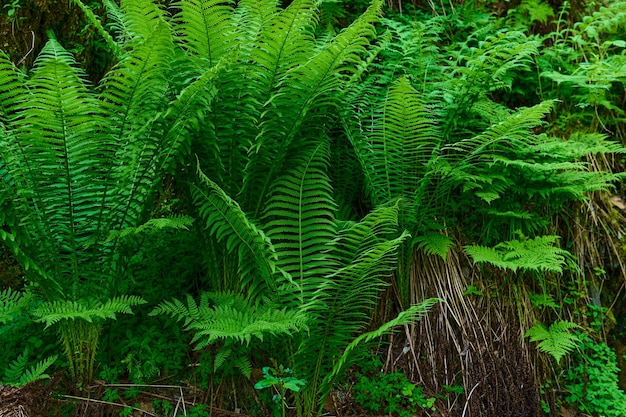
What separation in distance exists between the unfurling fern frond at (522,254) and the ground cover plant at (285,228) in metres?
0.01

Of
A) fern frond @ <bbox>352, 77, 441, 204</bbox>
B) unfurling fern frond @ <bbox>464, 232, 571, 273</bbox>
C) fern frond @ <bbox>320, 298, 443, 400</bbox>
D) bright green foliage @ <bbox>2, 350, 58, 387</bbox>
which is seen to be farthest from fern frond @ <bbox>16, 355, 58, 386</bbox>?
unfurling fern frond @ <bbox>464, 232, 571, 273</bbox>

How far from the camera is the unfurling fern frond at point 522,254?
2.95 metres

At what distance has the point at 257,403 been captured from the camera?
2.76 m

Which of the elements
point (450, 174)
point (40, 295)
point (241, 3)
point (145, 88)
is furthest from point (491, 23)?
point (40, 295)

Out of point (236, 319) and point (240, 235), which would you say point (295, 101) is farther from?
point (236, 319)

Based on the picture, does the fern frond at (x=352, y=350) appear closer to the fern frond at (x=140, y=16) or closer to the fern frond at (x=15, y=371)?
the fern frond at (x=15, y=371)

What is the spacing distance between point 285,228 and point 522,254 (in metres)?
1.18

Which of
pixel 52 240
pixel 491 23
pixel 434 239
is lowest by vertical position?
pixel 434 239

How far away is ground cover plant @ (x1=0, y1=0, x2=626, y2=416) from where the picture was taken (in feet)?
8.36

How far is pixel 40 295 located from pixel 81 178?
1.87ft

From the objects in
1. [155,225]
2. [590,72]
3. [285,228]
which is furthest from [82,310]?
[590,72]

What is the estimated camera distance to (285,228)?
2760mm

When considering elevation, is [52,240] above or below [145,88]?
below

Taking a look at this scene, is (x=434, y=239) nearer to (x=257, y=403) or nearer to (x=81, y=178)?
(x=257, y=403)
